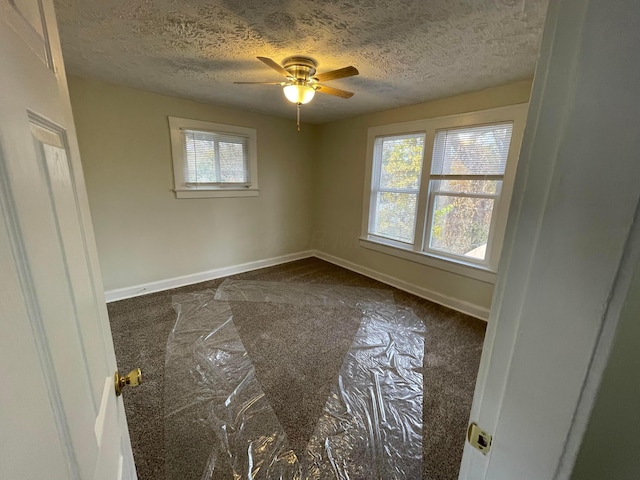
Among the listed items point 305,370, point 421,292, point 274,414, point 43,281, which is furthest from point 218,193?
point 43,281

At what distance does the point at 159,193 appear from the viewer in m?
3.06

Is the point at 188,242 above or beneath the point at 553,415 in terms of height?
beneath

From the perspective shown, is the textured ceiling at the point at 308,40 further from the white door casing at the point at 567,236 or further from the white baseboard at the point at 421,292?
the white baseboard at the point at 421,292

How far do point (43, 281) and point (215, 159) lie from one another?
130 inches

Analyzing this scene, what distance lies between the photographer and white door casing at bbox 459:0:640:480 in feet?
1.08

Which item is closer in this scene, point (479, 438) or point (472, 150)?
point (479, 438)

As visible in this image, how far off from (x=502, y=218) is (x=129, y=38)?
322 cm

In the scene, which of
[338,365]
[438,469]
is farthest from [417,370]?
[438,469]

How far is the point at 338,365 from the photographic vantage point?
6.73 feet

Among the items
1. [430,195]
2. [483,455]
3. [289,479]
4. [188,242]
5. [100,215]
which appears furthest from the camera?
[188,242]

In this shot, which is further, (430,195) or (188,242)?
(188,242)

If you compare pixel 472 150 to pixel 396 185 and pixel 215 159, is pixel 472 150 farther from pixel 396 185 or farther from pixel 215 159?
pixel 215 159

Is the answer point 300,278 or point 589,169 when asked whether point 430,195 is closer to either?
point 300,278

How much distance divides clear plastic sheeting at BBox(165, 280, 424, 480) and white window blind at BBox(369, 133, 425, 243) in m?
1.33
